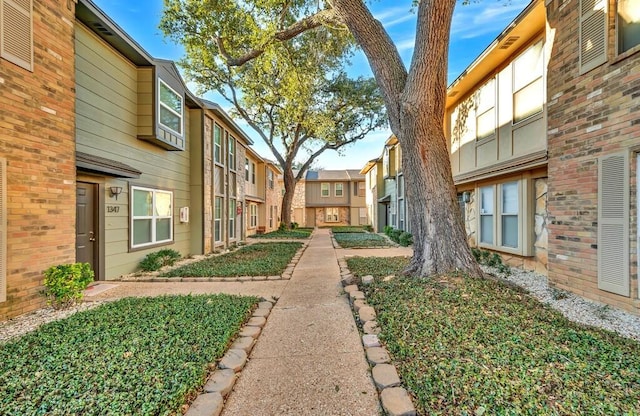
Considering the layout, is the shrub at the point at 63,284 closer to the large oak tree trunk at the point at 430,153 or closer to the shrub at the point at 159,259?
the shrub at the point at 159,259

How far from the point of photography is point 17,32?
429 centimetres

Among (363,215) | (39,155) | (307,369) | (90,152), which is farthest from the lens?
(363,215)

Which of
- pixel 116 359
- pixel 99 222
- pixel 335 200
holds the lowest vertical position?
pixel 116 359

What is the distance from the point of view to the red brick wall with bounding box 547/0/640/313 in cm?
425

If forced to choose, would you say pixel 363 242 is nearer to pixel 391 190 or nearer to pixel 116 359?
pixel 391 190

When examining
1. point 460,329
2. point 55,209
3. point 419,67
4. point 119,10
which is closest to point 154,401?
point 460,329

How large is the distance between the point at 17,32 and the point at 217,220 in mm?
8178

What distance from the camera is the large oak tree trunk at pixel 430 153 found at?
17.3 feet

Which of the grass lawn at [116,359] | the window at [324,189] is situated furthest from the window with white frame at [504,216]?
the window at [324,189]

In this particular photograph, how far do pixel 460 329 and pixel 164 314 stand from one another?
12.4 feet

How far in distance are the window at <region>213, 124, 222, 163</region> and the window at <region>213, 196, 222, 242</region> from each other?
1543mm

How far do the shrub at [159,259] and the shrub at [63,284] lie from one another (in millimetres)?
2764

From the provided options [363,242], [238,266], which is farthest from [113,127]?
[363,242]

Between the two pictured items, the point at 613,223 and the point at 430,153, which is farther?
the point at 430,153
